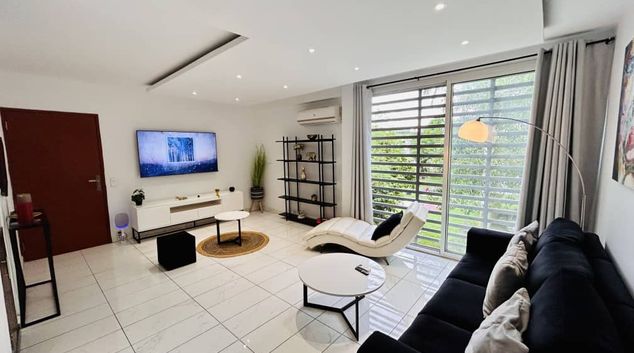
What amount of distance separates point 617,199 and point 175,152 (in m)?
5.77

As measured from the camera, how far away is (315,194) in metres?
5.28

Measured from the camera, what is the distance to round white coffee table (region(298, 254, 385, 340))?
6.90ft

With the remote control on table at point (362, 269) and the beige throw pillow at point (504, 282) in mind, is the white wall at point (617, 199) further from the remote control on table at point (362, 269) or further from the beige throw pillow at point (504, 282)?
the remote control on table at point (362, 269)

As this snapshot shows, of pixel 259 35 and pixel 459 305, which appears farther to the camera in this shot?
pixel 259 35

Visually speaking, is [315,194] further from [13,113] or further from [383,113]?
[13,113]

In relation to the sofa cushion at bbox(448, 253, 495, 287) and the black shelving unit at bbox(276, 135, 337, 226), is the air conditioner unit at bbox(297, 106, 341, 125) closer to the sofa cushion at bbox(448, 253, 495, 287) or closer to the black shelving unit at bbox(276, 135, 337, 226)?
the black shelving unit at bbox(276, 135, 337, 226)

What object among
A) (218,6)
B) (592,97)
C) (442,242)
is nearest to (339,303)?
(442,242)

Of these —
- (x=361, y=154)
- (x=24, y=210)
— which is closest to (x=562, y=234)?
(x=361, y=154)

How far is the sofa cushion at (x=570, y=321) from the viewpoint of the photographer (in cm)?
90

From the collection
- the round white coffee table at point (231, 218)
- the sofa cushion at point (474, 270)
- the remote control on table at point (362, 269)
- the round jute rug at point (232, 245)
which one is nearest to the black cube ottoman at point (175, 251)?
the round jute rug at point (232, 245)

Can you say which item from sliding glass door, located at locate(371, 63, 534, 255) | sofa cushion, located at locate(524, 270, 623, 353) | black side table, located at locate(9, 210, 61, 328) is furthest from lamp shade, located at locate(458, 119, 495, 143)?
black side table, located at locate(9, 210, 61, 328)

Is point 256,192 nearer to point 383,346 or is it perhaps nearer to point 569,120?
point 383,346

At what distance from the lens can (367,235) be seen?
363cm

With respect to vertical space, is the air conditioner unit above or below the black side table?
above
